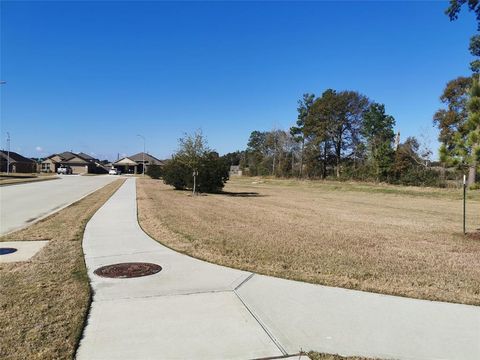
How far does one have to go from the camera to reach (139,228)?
10.7 m

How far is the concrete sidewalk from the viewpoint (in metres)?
3.75

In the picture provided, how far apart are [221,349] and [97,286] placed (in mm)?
2518

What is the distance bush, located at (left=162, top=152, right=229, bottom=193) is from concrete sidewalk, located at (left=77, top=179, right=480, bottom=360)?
71.3 feet

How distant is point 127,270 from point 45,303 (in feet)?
5.44

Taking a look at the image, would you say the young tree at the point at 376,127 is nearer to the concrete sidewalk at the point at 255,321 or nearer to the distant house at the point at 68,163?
the concrete sidewalk at the point at 255,321

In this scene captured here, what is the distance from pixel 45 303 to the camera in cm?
482

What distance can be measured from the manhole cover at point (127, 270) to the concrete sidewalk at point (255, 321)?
0.19 meters

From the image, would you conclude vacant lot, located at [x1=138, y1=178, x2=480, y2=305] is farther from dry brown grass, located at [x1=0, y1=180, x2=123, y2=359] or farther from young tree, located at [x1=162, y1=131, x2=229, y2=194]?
young tree, located at [x1=162, y1=131, x2=229, y2=194]

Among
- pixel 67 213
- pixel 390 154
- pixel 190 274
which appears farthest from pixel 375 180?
pixel 190 274

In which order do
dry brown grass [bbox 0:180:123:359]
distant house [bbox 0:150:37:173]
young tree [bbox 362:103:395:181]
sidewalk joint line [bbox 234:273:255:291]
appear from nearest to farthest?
dry brown grass [bbox 0:180:123:359]
sidewalk joint line [bbox 234:273:255:291]
young tree [bbox 362:103:395:181]
distant house [bbox 0:150:37:173]

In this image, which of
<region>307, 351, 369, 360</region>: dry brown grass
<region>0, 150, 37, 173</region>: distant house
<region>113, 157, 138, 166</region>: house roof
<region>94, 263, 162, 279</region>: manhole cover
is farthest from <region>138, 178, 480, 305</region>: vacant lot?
<region>113, 157, 138, 166</region>: house roof

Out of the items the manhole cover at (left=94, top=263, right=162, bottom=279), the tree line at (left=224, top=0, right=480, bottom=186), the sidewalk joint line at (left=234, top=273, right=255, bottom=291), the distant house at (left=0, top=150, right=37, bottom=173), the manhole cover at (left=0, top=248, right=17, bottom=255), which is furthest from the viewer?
the distant house at (left=0, top=150, right=37, bottom=173)

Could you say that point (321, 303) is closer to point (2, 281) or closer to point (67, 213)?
point (2, 281)

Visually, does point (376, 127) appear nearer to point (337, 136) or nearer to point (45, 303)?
point (337, 136)
